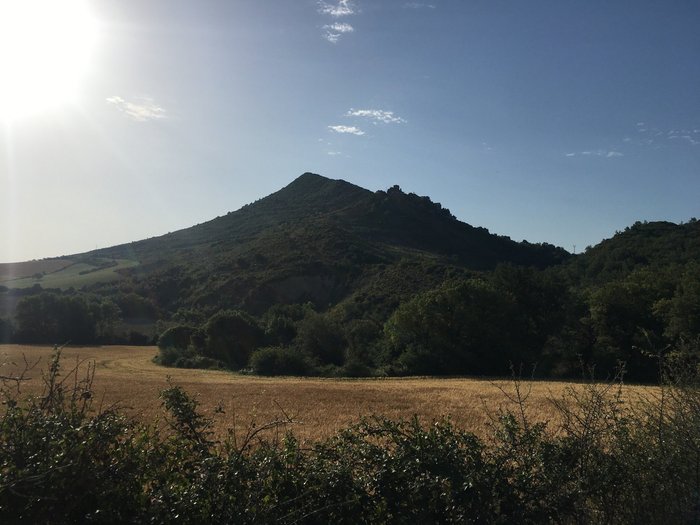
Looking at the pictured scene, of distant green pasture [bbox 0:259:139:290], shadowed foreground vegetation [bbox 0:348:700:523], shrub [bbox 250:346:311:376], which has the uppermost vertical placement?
distant green pasture [bbox 0:259:139:290]

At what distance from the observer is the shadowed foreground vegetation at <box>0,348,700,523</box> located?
3.43 meters

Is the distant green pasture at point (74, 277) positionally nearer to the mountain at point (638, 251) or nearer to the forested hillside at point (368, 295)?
the forested hillside at point (368, 295)

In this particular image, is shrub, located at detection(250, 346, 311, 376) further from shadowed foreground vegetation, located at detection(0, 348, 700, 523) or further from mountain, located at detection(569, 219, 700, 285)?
mountain, located at detection(569, 219, 700, 285)

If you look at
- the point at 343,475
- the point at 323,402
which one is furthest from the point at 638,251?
the point at 343,475

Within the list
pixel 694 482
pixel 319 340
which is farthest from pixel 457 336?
pixel 694 482

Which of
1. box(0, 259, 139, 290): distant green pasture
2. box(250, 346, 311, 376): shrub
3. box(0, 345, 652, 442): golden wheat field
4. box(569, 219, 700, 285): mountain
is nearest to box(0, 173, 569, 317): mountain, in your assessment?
box(0, 259, 139, 290): distant green pasture

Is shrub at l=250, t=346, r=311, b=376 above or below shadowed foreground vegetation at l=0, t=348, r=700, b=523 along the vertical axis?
below

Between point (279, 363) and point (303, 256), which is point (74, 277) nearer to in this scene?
point (303, 256)

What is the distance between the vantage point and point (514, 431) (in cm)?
459

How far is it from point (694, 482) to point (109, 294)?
99544 millimetres

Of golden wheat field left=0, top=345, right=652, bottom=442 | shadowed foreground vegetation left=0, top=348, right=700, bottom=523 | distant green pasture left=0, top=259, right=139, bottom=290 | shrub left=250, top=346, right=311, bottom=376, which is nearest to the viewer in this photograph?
shadowed foreground vegetation left=0, top=348, right=700, bottom=523

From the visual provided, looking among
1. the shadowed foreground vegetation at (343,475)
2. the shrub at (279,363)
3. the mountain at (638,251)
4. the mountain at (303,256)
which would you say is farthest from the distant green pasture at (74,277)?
the shadowed foreground vegetation at (343,475)

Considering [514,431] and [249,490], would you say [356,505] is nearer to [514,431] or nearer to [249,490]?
[249,490]

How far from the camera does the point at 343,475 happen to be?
3891mm
